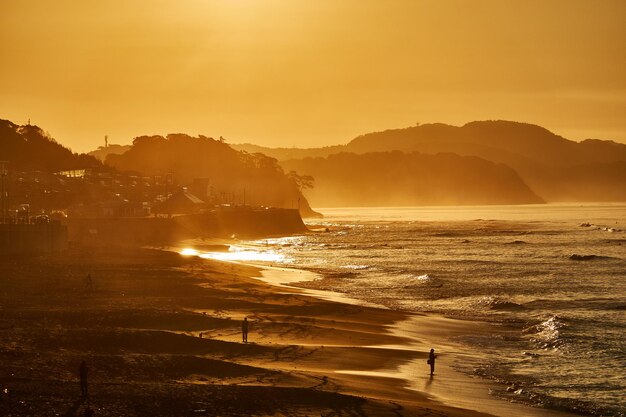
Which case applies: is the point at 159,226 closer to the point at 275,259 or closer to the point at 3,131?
the point at 275,259

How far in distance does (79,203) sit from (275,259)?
41178 mm

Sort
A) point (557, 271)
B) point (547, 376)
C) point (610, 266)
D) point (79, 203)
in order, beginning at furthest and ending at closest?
point (79, 203) < point (610, 266) < point (557, 271) < point (547, 376)

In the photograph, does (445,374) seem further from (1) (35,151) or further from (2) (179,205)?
(1) (35,151)

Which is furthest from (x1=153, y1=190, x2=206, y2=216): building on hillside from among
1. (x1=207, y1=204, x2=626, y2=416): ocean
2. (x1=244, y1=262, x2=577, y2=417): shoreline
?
(x1=244, y1=262, x2=577, y2=417): shoreline

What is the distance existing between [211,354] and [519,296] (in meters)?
28.8

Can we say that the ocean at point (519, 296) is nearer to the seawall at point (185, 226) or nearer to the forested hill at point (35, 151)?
the seawall at point (185, 226)

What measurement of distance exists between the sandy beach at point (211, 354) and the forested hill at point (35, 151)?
120621 mm

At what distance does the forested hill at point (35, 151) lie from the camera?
157500mm

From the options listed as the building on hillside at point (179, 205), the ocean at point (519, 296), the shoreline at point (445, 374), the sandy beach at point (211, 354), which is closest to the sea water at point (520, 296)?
the ocean at point (519, 296)

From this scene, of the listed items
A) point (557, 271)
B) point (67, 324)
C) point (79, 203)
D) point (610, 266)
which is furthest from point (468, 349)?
point (79, 203)

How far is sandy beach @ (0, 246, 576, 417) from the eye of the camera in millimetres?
19094

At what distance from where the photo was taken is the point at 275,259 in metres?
75.3

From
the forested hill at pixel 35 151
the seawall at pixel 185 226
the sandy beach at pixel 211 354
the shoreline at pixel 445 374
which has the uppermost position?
the forested hill at pixel 35 151

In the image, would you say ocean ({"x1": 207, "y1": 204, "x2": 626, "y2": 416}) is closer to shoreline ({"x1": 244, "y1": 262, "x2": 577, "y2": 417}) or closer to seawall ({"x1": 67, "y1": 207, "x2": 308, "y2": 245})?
shoreline ({"x1": 244, "y1": 262, "x2": 577, "y2": 417})
